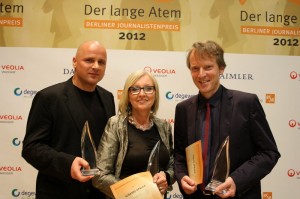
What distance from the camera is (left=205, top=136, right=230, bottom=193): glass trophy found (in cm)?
167

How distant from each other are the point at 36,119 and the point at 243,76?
2192 millimetres

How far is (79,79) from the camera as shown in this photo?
2.27m

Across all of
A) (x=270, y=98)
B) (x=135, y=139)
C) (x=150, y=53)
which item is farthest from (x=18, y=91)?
(x=270, y=98)

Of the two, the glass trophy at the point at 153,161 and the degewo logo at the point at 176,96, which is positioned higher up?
the degewo logo at the point at 176,96

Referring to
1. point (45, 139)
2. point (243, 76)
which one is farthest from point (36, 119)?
point (243, 76)

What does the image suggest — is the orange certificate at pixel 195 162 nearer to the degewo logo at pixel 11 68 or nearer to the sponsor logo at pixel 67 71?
the sponsor logo at pixel 67 71

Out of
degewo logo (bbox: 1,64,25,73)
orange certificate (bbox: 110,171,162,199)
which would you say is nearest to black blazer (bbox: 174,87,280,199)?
orange certificate (bbox: 110,171,162,199)

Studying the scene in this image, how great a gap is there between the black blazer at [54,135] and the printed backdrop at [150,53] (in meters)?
1.21

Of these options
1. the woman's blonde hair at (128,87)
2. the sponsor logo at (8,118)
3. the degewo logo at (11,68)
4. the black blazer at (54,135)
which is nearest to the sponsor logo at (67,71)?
the degewo logo at (11,68)

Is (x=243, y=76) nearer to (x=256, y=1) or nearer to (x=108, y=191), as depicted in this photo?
(x=256, y=1)

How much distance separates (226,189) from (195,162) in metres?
0.22

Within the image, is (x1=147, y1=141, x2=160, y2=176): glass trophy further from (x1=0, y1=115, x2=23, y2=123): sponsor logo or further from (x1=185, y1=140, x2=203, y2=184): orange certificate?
(x1=0, y1=115, x2=23, y2=123): sponsor logo

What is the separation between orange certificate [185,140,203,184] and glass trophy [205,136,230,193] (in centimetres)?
7

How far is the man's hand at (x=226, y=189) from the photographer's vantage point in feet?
5.35
